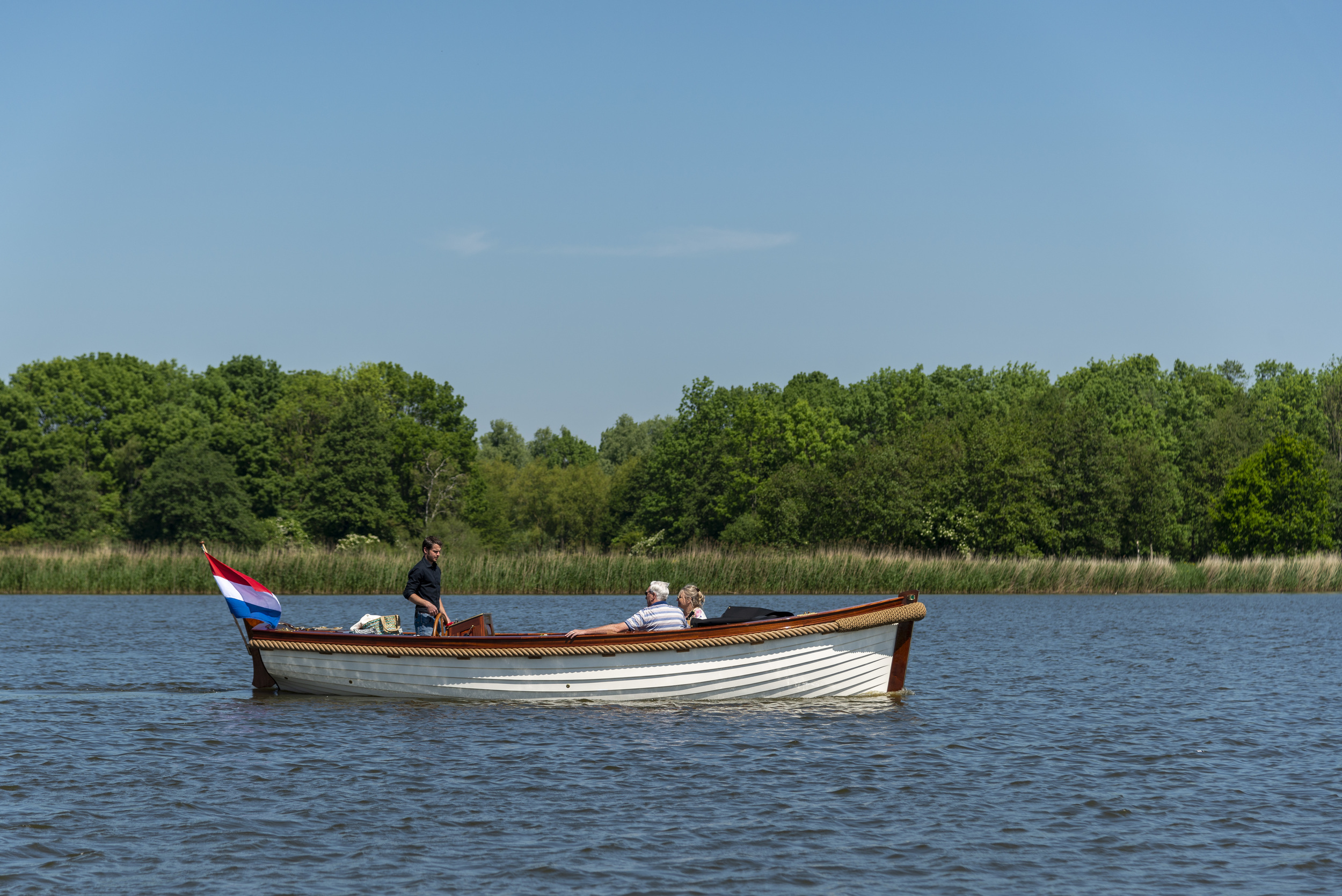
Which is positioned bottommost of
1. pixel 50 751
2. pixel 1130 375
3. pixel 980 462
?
pixel 50 751

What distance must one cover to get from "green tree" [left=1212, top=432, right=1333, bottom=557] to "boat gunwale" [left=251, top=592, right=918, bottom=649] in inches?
2402

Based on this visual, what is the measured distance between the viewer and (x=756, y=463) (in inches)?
3214

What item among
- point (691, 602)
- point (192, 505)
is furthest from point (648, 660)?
point (192, 505)

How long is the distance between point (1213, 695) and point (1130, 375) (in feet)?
283

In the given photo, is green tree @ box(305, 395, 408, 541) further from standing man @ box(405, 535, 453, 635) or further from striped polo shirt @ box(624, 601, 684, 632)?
striped polo shirt @ box(624, 601, 684, 632)

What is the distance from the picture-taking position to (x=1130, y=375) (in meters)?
99.6

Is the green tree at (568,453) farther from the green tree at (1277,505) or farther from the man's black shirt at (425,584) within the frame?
the man's black shirt at (425,584)

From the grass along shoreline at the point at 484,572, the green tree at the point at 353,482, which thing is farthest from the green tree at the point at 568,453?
the grass along shoreline at the point at 484,572

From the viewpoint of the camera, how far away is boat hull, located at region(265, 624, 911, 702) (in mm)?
15859

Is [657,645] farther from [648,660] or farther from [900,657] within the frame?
[900,657]

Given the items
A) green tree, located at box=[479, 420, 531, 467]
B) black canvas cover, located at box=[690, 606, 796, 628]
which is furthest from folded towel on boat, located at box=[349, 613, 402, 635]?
green tree, located at box=[479, 420, 531, 467]

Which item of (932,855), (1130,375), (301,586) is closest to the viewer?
(932,855)

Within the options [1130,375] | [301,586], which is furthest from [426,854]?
[1130,375]

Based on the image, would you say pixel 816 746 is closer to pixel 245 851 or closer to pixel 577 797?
pixel 577 797
